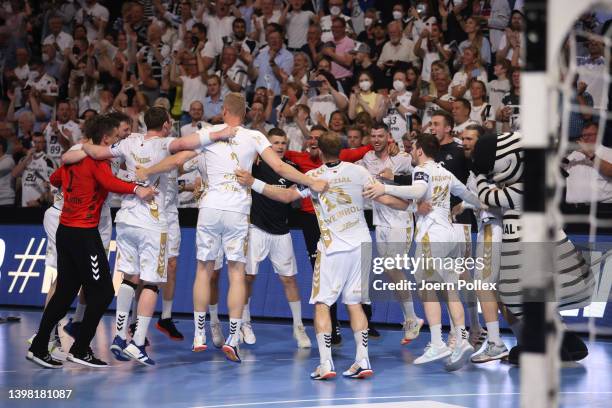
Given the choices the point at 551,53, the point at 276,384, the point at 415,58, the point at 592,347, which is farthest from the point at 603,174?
the point at 551,53

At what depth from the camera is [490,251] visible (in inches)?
406

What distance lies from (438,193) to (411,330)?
2.24 m

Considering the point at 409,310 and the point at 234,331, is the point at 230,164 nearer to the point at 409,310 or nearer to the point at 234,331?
the point at 234,331

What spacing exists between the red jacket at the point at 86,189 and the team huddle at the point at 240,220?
0.03 ft

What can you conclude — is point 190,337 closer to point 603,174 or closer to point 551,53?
point 603,174

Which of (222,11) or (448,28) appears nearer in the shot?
(448,28)

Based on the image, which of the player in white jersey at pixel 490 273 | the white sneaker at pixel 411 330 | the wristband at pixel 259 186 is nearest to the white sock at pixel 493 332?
the player in white jersey at pixel 490 273

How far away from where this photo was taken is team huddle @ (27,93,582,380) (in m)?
9.48

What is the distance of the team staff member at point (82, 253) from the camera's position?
381 inches

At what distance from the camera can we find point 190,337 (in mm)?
12312

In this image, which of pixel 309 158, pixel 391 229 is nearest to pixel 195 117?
pixel 309 158

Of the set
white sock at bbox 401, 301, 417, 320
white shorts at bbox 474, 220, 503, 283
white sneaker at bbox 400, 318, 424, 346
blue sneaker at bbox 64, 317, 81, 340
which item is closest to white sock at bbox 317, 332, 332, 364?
white shorts at bbox 474, 220, 503, 283

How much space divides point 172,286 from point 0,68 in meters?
11.0

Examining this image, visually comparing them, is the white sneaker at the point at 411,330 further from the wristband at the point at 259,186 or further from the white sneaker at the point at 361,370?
the wristband at the point at 259,186
